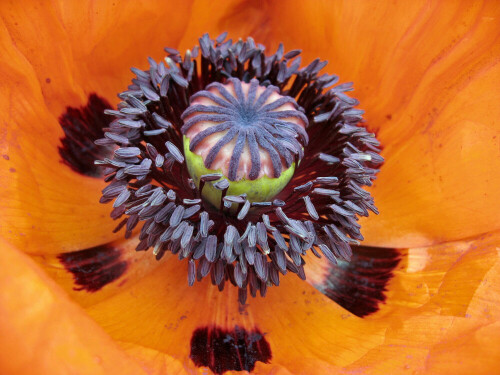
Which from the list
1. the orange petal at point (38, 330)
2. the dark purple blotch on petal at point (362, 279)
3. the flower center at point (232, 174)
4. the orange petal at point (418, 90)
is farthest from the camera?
the orange petal at point (418, 90)

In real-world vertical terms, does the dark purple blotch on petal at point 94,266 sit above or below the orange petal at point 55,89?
below

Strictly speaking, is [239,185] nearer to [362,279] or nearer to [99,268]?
[99,268]

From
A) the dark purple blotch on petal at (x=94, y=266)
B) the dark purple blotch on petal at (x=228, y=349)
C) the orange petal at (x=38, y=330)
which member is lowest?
the orange petal at (x=38, y=330)

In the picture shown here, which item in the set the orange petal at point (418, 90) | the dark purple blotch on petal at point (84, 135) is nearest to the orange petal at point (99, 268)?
the dark purple blotch on petal at point (84, 135)

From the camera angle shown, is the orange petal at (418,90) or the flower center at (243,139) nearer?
the flower center at (243,139)

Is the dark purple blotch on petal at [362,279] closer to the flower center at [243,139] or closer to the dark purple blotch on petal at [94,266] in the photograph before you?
the flower center at [243,139]
